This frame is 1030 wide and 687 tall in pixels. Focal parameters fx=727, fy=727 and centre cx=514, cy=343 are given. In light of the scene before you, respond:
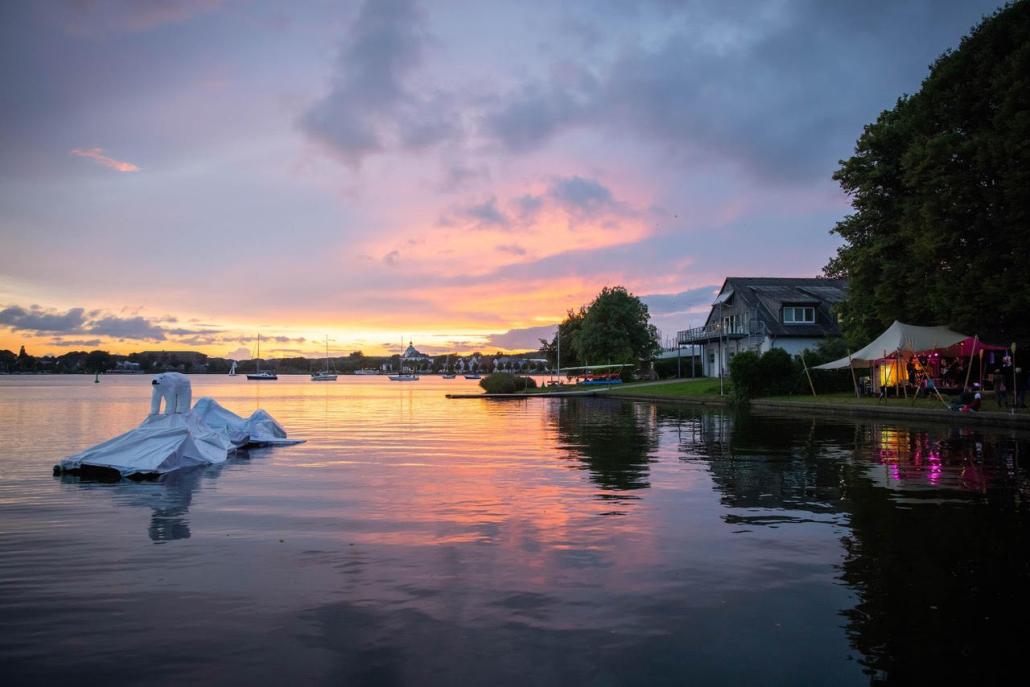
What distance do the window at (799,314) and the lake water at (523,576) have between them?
49.7m

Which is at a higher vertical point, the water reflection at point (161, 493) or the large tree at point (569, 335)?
the large tree at point (569, 335)

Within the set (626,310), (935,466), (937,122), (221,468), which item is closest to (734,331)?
(626,310)

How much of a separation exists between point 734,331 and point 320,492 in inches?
2400

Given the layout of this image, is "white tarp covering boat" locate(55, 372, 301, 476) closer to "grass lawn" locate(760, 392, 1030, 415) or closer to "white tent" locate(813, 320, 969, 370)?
"grass lawn" locate(760, 392, 1030, 415)

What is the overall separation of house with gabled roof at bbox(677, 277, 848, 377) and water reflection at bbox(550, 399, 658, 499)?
90.2ft

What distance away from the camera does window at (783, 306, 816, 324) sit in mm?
64875

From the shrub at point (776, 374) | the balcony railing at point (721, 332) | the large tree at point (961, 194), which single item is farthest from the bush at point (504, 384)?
the large tree at point (961, 194)

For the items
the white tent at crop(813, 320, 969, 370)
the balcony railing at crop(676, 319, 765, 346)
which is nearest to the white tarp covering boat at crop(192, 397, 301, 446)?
the white tent at crop(813, 320, 969, 370)

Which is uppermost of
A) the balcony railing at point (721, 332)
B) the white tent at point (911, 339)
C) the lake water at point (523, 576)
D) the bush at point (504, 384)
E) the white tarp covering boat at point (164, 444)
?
the balcony railing at point (721, 332)

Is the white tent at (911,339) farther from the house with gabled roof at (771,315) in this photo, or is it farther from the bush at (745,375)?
the house with gabled roof at (771,315)

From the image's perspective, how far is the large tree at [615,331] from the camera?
9175cm

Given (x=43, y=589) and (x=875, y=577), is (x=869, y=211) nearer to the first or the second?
(x=875, y=577)

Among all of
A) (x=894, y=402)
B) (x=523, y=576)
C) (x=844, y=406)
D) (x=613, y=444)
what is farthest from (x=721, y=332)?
(x=523, y=576)

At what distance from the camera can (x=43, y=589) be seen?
766cm
